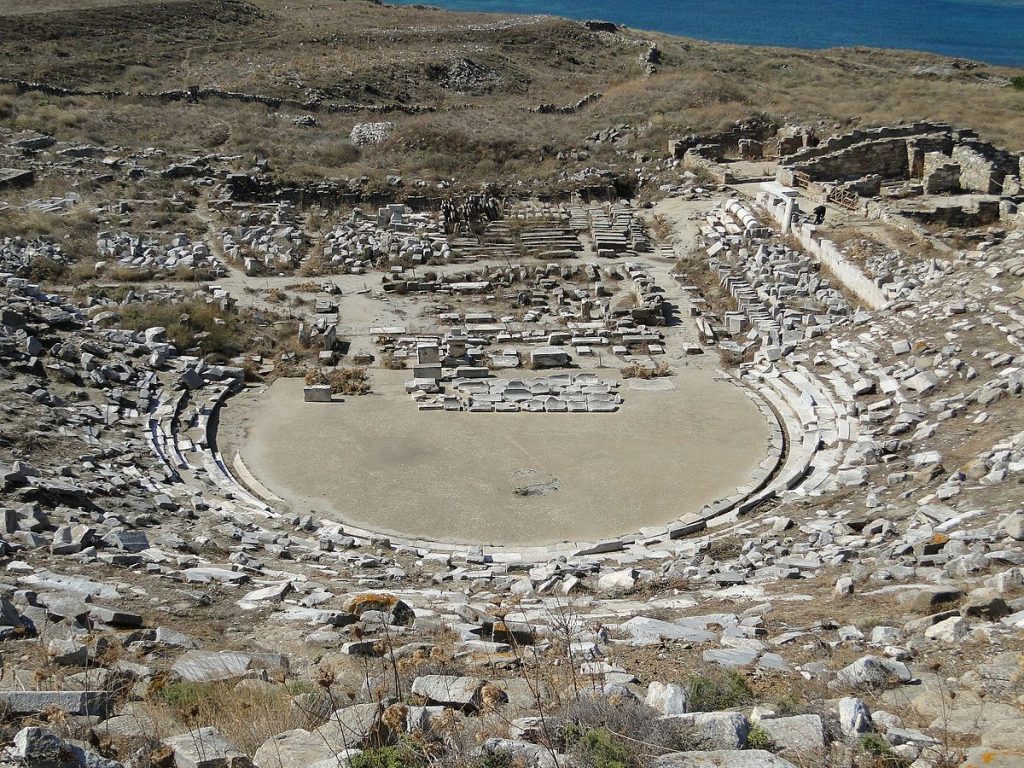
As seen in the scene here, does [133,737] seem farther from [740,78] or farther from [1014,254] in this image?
[740,78]

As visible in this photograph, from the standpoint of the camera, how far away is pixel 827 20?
144 m

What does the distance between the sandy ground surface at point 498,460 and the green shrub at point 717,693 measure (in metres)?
7.20

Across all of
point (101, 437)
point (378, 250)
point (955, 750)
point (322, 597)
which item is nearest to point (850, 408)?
point (322, 597)

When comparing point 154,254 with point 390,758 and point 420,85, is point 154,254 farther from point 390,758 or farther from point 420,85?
point 420,85

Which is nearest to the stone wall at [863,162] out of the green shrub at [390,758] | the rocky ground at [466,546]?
the rocky ground at [466,546]

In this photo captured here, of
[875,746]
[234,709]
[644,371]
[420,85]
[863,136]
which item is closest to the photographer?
[875,746]

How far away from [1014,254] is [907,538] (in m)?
10.9

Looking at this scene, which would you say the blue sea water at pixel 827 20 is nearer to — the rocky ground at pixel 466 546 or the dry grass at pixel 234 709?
the rocky ground at pixel 466 546

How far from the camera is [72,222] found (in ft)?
91.8

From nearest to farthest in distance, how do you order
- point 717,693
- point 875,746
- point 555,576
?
point 875,746
point 717,693
point 555,576

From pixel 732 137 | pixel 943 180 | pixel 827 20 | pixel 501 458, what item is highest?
pixel 827 20

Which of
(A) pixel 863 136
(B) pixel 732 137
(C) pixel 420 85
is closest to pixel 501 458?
(A) pixel 863 136

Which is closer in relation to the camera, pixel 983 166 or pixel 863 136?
pixel 983 166

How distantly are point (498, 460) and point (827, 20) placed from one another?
14796 cm
